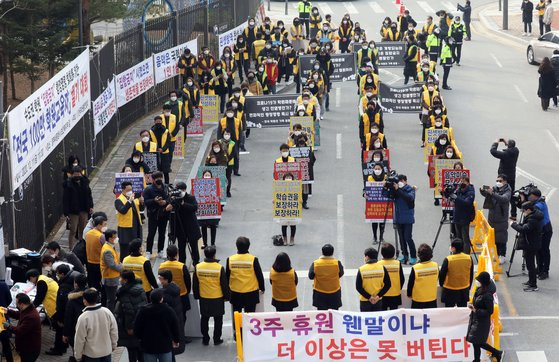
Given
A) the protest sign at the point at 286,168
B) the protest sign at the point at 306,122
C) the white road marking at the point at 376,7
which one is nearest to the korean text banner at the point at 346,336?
the protest sign at the point at 286,168

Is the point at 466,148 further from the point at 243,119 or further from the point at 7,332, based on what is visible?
the point at 7,332

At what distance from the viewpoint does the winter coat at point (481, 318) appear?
16375 millimetres

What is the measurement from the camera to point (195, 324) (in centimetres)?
1852

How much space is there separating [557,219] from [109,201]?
9220mm

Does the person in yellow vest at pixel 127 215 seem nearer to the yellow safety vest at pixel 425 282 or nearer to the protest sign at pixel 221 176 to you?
the protest sign at pixel 221 176

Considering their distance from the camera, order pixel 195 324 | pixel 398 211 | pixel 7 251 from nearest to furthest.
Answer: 1. pixel 195 324
2. pixel 7 251
3. pixel 398 211

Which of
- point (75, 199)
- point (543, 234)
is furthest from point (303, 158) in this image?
point (543, 234)

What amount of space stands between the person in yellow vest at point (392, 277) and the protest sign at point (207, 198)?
6069 mm

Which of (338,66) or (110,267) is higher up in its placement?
(338,66)

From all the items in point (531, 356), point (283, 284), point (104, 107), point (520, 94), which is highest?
point (104, 107)

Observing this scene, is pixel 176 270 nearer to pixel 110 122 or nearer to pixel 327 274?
pixel 327 274

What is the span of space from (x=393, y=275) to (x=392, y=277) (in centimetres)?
3

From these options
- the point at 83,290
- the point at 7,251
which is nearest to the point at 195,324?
the point at 83,290

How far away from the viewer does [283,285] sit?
1794 centimetres
